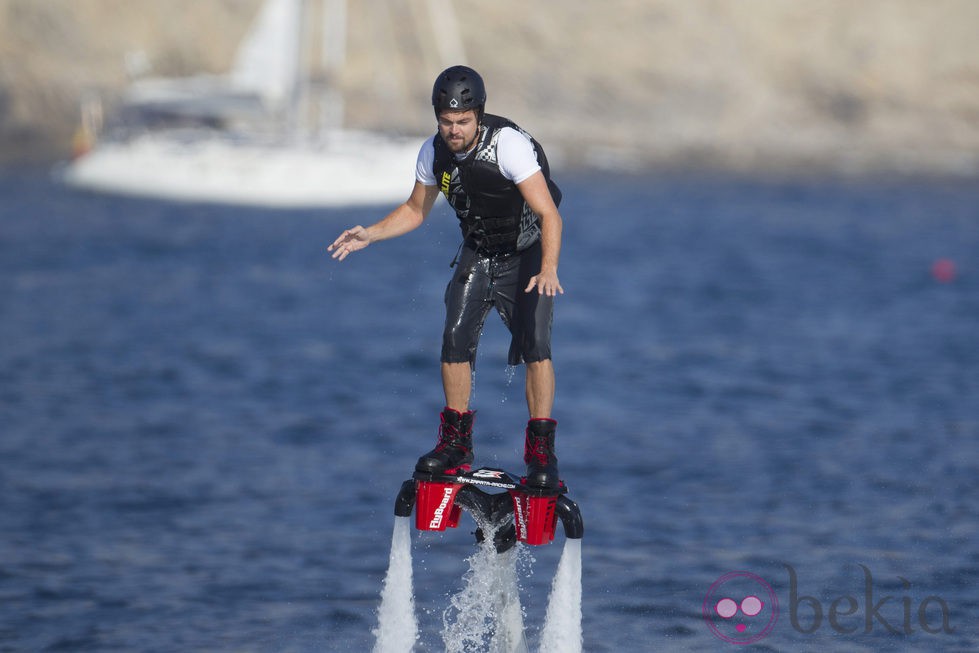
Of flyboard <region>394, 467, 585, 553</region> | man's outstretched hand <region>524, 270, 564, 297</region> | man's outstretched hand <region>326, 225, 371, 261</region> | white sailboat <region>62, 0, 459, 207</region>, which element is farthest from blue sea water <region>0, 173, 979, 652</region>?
white sailboat <region>62, 0, 459, 207</region>

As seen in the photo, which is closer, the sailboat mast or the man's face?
the man's face

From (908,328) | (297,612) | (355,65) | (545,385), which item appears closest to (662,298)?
(908,328)

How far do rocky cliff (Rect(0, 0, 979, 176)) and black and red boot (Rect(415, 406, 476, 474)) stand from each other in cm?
7135

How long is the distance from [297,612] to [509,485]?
553 cm

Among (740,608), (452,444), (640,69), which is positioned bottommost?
(740,608)

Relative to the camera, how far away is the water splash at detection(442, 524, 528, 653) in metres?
12.6

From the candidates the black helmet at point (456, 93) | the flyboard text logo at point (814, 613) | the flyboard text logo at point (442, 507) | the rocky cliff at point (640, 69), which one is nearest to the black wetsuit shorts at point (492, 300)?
the flyboard text logo at point (442, 507)

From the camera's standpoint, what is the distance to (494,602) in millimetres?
12914

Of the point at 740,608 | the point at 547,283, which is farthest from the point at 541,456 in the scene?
the point at 740,608

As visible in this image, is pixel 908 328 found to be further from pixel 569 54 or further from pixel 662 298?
pixel 569 54

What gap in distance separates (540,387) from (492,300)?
0.87 metres

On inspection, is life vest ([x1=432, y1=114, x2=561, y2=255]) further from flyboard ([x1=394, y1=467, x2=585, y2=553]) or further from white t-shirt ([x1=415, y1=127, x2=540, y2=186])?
flyboard ([x1=394, y1=467, x2=585, y2=553])

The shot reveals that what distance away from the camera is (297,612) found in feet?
53.2

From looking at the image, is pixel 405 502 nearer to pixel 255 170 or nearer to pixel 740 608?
pixel 740 608
